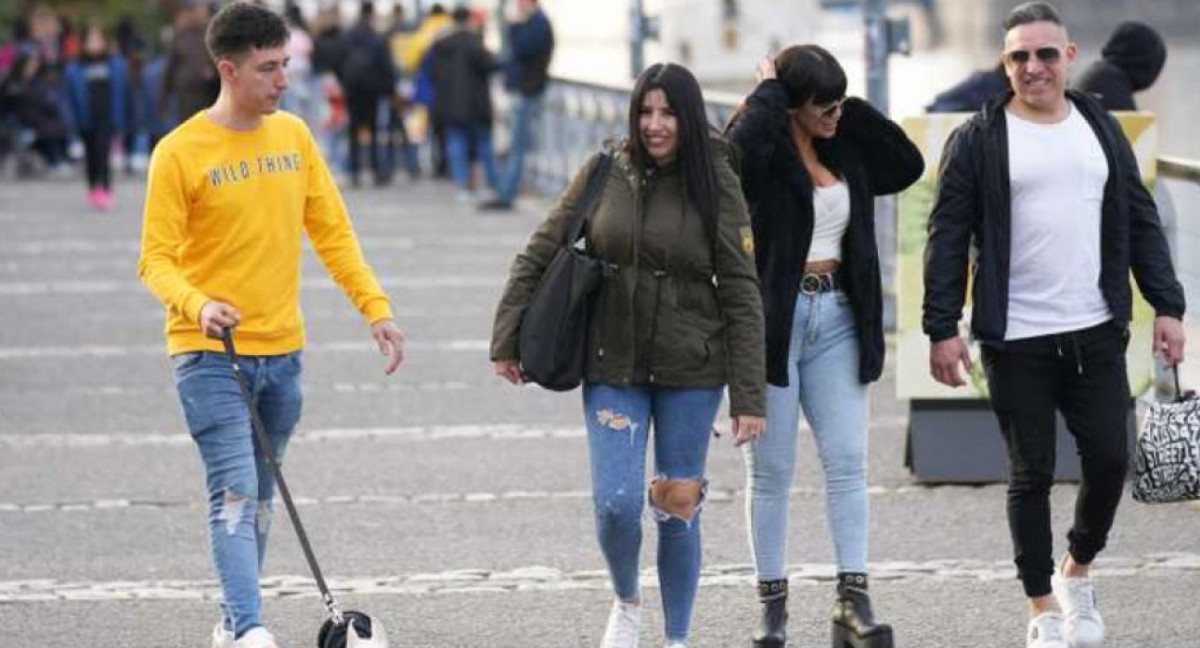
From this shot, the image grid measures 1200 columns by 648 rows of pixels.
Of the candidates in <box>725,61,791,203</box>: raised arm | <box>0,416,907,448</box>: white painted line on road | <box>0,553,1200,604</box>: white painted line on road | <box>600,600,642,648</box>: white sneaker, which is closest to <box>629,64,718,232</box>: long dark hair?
<box>725,61,791,203</box>: raised arm

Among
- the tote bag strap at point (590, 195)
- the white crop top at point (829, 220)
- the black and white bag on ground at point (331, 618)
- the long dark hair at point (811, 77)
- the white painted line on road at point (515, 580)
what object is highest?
the long dark hair at point (811, 77)

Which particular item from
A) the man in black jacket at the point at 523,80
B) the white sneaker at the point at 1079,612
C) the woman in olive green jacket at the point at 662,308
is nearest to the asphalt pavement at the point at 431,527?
the white sneaker at the point at 1079,612

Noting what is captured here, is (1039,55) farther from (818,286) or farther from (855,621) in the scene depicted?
(855,621)

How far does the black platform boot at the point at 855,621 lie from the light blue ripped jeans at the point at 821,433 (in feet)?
0.14

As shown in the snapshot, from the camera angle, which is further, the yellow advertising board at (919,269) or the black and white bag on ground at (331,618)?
the yellow advertising board at (919,269)

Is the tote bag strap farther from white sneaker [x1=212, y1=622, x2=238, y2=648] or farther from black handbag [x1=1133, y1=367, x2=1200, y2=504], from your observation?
black handbag [x1=1133, y1=367, x2=1200, y2=504]

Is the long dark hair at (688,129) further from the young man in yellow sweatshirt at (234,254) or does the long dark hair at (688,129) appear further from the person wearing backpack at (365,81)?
the person wearing backpack at (365,81)

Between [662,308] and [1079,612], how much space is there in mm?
1490

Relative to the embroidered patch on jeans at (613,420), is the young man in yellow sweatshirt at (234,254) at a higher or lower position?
higher

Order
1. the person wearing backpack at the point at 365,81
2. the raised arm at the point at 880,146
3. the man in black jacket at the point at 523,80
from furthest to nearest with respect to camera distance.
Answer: the person wearing backpack at the point at 365,81, the man in black jacket at the point at 523,80, the raised arm at the point at 880,146

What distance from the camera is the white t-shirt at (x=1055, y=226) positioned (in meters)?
7.29

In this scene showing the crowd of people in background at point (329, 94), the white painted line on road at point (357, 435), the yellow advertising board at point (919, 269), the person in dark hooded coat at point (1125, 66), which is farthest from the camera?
the crowd of people in background at point (329, 94)

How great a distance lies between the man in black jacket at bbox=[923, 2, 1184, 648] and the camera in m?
7.29

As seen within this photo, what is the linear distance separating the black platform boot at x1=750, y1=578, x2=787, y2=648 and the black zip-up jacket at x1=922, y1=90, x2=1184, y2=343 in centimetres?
76
